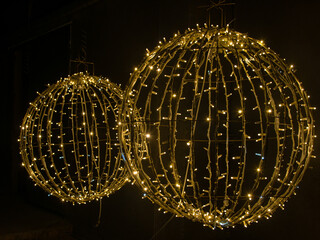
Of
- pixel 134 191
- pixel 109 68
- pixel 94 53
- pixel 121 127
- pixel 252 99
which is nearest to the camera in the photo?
pixel 121 127

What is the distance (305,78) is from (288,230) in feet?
2.33

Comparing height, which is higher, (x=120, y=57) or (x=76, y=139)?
(x=120, y=57)

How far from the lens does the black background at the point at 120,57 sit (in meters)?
1.50

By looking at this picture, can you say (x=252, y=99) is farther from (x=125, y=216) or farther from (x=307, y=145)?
(x=125, y=216)

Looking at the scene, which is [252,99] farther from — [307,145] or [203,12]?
[307,145]

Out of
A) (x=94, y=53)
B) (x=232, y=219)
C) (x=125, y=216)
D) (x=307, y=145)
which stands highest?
(x=94, y=53)

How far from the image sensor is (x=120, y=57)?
2586 millimetres

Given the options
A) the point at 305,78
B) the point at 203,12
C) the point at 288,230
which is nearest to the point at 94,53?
the point at 203,12

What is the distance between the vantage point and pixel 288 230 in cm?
154

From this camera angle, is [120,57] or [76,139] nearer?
[76,139]

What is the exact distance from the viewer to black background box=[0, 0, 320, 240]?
59.2 inches

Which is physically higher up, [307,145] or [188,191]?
[307,145]

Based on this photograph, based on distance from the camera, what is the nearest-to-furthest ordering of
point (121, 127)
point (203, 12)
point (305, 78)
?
point (121, 127) → point (305, 78) → point (203, 12)

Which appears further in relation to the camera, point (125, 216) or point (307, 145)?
point (125, 216)
